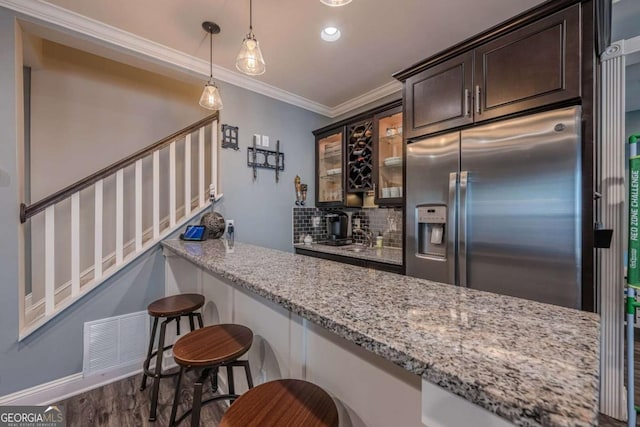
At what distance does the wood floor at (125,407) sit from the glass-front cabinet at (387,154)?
2172 millimetres

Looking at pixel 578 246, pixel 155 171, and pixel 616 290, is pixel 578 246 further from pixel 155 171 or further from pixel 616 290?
pixel 155 171

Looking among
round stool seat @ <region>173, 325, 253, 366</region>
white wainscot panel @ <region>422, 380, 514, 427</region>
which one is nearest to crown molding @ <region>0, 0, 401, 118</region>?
round stool seat @ <region>173, 325, 253, 366</region>

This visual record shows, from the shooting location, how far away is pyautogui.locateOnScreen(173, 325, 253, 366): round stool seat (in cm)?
112

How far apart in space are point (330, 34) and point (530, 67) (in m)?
1.36

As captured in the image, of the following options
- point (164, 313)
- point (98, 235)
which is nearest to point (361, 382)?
point (164, 313)

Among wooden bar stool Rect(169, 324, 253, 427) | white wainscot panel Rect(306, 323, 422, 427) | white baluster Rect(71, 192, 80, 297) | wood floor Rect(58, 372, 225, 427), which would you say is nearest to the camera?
white wainscot panel Rect(306, 323, 422, 427)

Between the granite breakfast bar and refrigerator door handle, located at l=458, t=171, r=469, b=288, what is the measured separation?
0.85m

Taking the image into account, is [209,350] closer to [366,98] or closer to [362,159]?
[362,159]

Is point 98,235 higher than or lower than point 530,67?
lower

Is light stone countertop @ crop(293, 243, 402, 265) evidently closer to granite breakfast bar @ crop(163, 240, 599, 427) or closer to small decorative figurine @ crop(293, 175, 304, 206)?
small decorative figurine @ crop(293, 175, 304, 206)

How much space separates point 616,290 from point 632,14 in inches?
71.5

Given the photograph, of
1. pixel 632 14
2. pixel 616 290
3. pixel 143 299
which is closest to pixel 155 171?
pixel 143 299

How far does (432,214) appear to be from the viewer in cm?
191

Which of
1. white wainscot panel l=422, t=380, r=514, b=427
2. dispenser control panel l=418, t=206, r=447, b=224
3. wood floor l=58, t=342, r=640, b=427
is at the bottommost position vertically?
wood floor l=58, t=342, r=640, b=427
